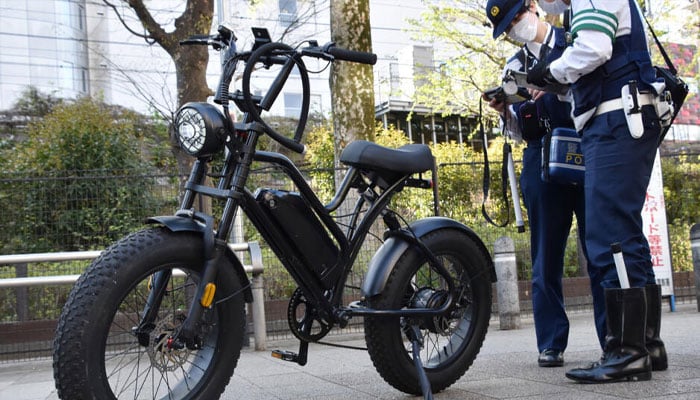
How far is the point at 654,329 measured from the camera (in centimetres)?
373

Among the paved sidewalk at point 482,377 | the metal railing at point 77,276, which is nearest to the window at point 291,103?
the metal railing at point 77,276

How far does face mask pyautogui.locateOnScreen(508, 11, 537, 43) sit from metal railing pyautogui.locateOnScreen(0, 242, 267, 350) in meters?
3.21

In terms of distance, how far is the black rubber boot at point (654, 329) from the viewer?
3646mm

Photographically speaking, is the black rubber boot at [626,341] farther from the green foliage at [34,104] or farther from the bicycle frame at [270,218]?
the green foliage at [34,104]

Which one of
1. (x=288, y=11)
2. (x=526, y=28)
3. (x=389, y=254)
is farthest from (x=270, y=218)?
(x=288, y=11)

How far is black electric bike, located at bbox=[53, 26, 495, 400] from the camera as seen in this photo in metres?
2.66

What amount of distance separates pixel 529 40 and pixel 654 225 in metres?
5.48

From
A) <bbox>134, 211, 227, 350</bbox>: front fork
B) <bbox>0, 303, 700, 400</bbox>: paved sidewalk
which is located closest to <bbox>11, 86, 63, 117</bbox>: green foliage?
<bbox>0, 303, 700, 400</bbox>: paved sidewalk

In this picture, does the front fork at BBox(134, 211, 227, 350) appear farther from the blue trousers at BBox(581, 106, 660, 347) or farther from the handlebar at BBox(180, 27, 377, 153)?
the blue trousers at BBox(581, 106, 660, 347)

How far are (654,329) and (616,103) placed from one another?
1.21 meters

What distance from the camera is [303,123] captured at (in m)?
3.30

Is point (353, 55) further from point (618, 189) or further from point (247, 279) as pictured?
point (618, 189)

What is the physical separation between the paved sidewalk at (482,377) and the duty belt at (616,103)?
53.7 inches

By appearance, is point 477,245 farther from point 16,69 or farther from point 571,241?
point 16,69
